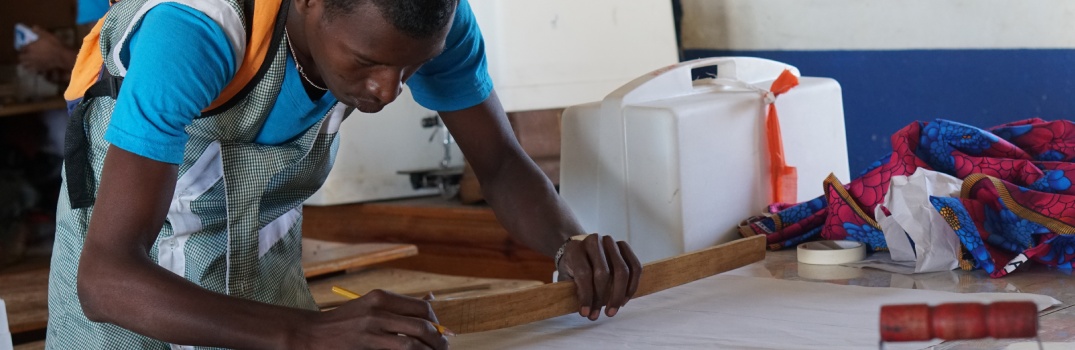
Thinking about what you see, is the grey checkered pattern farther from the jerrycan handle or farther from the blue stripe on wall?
the blue stripe on wall

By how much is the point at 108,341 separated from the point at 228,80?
38 centimetres

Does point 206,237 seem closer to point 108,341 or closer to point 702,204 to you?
point 108,341

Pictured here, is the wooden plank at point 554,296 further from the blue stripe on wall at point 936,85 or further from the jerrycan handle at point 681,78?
the blue stripe on wall at point 936,85

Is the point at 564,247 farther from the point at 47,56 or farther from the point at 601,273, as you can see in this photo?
the point at 47,56

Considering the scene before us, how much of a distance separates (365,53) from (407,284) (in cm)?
167

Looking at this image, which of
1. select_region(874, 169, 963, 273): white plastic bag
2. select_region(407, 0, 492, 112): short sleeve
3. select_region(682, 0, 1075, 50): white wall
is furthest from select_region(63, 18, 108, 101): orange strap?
select_region(682, 0, 1075, 50): white wall

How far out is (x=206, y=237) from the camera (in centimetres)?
137

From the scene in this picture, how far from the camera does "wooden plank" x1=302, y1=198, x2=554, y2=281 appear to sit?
300cm

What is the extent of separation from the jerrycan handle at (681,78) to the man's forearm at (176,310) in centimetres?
81

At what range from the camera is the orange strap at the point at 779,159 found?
1.90 metres

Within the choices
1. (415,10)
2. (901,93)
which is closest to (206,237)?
(415,10)

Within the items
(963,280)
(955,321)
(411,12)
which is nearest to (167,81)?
(411,12)

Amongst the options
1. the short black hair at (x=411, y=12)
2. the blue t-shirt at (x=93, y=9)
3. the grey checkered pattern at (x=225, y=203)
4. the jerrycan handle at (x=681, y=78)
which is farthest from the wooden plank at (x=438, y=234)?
the short black hair at (x=411, y=12)

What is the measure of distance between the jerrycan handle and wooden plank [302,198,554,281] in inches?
39.3
